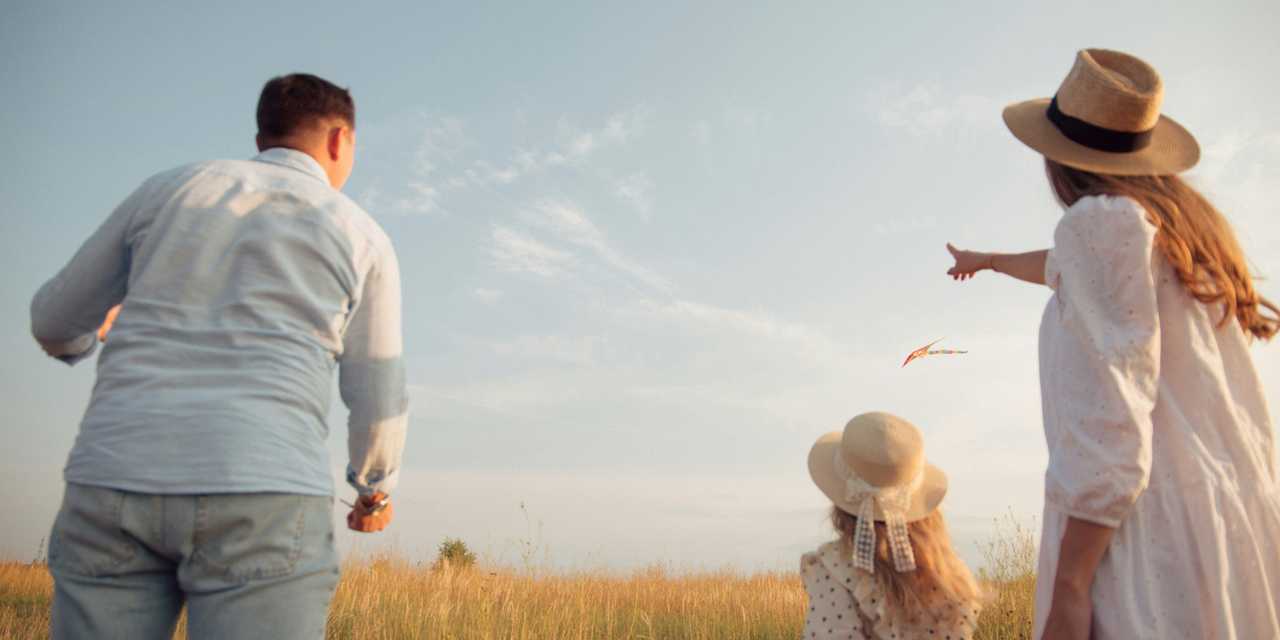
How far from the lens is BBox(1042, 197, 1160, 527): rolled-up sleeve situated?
70.2 inches

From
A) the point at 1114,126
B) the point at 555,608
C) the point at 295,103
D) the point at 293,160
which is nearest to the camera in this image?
the point at 1114,126

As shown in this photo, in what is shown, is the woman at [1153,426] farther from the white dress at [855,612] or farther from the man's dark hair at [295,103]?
the man's dark hair at [295,103]

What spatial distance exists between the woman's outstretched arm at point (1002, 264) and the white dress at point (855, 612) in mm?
1555

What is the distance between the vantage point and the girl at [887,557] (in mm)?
3672

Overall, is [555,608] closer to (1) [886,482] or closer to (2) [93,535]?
(1) [886,482]

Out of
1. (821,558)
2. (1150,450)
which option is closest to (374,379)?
(1150,450)

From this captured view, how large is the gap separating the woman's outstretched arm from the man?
5.94 feet

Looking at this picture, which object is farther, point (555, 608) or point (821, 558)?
point (555, 608)

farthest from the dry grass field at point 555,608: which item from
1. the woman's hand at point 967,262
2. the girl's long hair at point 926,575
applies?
the woman's hand at point 967,262

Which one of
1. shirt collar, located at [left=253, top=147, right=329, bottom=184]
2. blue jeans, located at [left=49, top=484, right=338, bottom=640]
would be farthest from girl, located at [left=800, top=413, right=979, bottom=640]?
shirt collar, located at [left=253, top=147, right=329, bottom=184]

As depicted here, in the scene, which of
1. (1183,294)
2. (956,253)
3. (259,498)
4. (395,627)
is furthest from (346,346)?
(395,627)

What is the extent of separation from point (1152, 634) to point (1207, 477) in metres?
0.36

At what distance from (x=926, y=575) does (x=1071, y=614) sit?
2053 millimetres

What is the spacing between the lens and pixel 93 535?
200cm
